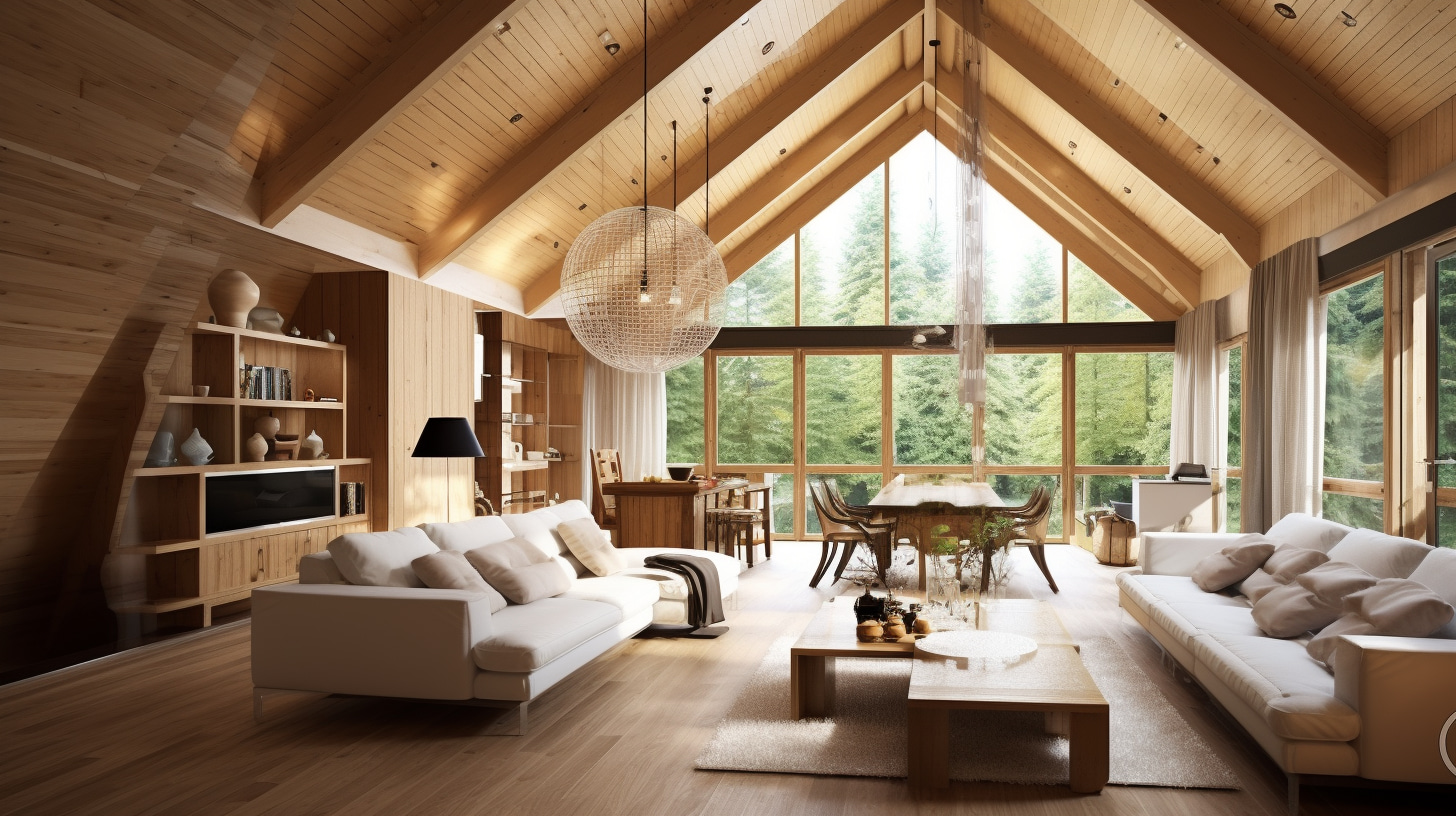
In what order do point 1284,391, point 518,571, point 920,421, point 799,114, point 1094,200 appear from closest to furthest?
point 518,571 → point 1284,391 → point 799,114 → point 1094,200 → point 920,421

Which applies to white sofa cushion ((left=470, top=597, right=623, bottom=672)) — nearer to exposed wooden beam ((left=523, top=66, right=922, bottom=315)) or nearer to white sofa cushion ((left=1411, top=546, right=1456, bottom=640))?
white sofa cushion ((left=1411, top=546, right=1456, bottom=640))

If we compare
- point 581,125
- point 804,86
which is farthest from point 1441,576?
point 804,86

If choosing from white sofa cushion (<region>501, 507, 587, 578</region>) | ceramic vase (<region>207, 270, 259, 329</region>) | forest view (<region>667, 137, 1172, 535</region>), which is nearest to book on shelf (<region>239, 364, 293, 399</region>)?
ceramic vase (<region>207, 270, 259, 329</region>)

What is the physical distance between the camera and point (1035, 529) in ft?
25.6

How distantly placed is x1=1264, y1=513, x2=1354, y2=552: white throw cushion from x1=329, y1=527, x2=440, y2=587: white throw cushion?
14.7 feet

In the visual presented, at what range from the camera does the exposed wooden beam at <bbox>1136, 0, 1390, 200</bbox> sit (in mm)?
5895

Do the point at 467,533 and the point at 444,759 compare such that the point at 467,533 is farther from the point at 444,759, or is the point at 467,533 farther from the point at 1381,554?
the point at 1381,554

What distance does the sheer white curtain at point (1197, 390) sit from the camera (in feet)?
31.0

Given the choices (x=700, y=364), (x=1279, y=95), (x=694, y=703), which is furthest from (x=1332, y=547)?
(x=700, y=364)

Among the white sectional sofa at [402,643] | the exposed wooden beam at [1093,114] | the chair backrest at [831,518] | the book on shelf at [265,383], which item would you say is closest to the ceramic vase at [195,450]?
the book on shelf at [265,383]

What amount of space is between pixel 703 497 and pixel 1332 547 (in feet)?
14.8

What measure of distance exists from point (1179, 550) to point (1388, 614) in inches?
105

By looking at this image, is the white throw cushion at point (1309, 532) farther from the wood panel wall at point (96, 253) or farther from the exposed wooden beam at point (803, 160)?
the exposed wooden beam at point (803, 160)

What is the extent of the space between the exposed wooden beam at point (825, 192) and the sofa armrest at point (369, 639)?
7730 millimetres
